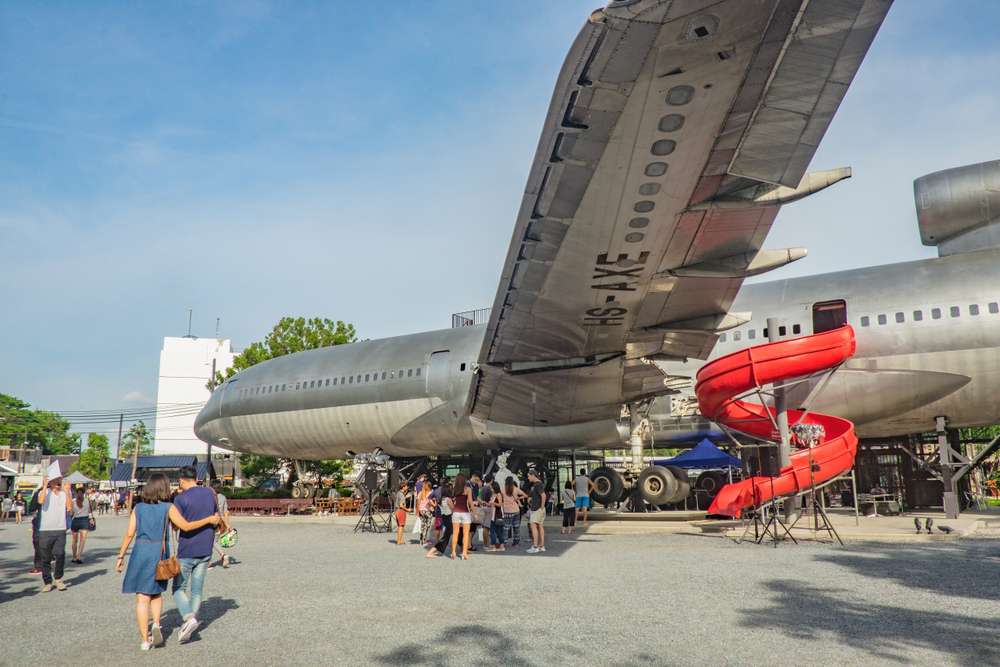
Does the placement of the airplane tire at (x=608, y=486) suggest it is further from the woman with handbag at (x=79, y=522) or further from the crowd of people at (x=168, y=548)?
the crowd of people at (x=168, y=548)

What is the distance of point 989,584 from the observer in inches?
316

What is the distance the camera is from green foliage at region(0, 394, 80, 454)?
86188mm

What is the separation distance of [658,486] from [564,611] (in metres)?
13.5

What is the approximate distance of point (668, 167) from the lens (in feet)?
25.2

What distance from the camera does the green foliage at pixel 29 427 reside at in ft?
283

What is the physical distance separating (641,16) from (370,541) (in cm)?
1335

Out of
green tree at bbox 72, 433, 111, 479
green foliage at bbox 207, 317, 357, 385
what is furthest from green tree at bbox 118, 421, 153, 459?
green foliage at bbox 207, 317, 357, 385

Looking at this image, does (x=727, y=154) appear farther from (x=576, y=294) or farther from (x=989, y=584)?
(x=989, y=584)

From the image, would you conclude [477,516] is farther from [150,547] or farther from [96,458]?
[96,458]

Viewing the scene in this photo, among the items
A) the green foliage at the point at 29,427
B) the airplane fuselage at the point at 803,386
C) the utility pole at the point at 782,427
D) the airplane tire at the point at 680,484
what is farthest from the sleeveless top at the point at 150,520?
the green foliage at the point at 29,427

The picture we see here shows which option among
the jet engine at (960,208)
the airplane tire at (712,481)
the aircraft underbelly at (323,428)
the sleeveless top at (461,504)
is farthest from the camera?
the aircraft underbelly at (323,428)

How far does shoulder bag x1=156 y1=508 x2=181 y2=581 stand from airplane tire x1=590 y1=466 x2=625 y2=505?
1712cm

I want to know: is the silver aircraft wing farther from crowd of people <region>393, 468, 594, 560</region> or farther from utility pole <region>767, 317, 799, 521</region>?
crowd of people <region>393, 468, 594, 560</region>

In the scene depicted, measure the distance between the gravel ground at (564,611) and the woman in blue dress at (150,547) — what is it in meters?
0.29
